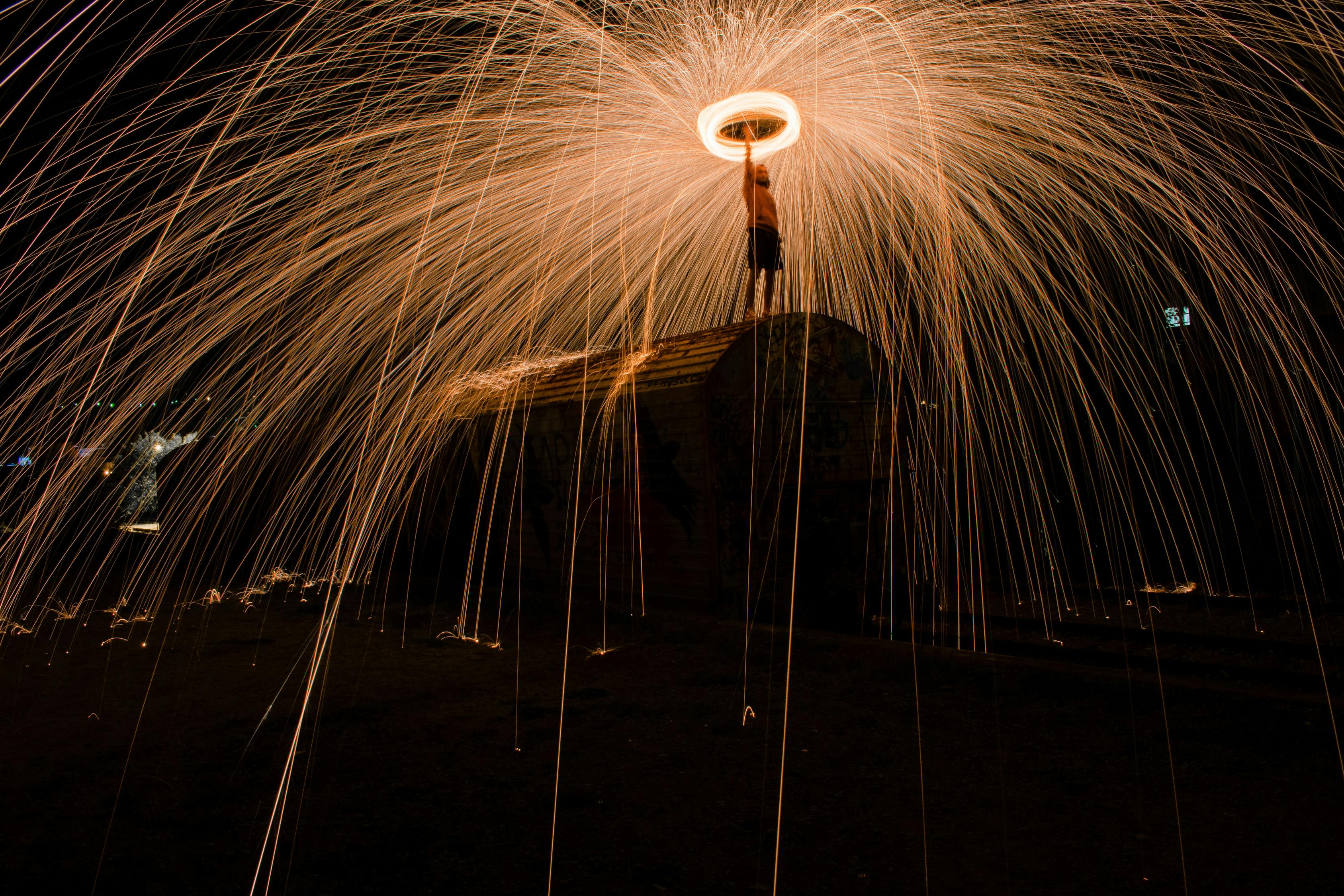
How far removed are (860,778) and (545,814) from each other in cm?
141

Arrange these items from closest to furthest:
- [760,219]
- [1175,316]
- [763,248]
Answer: [760,219] → [763,248] → [1175,316]

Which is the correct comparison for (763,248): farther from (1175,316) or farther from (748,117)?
(1175,316)

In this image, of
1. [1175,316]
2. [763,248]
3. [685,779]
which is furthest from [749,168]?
[1175,316]

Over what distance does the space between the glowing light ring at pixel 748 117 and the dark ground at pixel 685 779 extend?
12.6 ft

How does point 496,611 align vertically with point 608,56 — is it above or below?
below

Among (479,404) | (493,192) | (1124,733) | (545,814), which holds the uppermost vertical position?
(493,192)

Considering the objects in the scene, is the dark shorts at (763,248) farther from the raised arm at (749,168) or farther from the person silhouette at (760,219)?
the raised arm at (749,168)

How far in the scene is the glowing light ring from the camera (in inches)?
235

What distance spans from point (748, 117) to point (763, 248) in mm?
1030

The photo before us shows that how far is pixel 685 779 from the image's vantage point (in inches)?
151

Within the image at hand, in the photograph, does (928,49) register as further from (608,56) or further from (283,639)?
(283,639)

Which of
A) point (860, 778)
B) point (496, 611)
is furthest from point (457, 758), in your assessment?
point (496, 611)

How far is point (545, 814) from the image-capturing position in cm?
354

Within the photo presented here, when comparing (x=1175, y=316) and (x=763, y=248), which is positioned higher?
(x=1175, y=316)
